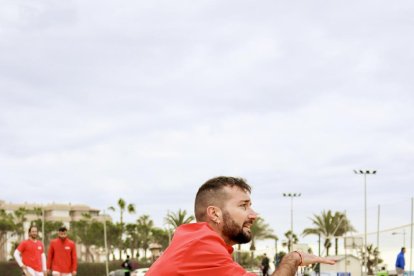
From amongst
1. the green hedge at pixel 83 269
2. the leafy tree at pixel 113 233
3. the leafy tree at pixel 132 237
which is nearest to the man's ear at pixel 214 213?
the green hedge at pixel 83 269

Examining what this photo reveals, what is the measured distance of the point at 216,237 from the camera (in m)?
3.15

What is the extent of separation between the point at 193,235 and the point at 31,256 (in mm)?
13526

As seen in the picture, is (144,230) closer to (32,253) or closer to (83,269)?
(83,269)

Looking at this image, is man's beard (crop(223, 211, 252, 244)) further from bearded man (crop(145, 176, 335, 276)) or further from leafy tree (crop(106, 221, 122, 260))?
leafy tree (crop(106, 221, 122, 260))

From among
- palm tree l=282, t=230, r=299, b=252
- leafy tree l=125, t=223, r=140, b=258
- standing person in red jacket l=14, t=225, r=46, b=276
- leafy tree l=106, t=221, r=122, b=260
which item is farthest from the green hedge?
standing person in red jacket l=14, t=225, r=46, b=276

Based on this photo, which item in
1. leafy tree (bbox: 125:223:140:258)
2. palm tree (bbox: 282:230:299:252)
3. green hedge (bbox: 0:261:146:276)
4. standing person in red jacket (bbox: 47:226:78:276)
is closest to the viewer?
standing person in red jacket (bbox: 47:226:78:276)

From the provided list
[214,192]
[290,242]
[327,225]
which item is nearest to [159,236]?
[327,225]

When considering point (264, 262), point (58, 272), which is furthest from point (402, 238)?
point (58, 272)

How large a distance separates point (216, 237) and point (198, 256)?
119mm

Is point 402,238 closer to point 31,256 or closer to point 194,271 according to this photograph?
point 31,256

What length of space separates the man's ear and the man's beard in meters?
0.02

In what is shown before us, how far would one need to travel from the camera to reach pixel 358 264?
4425cm

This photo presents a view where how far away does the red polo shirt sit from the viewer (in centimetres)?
306

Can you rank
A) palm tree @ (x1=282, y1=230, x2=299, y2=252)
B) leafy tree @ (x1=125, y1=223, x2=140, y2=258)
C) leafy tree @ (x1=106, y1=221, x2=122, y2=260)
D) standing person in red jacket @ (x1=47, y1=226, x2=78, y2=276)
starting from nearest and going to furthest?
standing person in red jacket @ (x1=47, y1=226, x2=78, y2=276)
palm tree @ (x1=282, y1=230, x2=299, y2=252)
leafy tree @ (x1=106, y1=221, x2=122, y2=260)
leafy tree @ (x1=125, y1=223, x2=140, y2=258)
